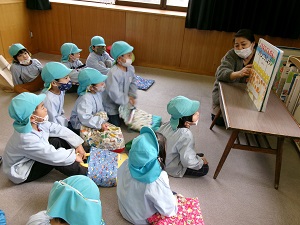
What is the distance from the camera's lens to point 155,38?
4.10 m

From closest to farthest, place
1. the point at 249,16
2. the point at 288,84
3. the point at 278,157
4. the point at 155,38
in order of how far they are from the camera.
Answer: the point at 278,157, the point at 288,84, the point at 249,16, the point at 155,38

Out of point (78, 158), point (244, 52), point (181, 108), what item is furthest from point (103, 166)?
point (244, 52)

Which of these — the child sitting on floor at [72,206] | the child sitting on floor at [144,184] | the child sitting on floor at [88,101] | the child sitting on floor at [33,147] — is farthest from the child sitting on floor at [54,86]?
the child sitting on floor at [72,206]

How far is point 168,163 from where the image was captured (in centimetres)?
197

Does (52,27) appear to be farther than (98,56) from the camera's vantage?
Yes

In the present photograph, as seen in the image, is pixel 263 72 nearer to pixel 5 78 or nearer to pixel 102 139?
pixel 102 139

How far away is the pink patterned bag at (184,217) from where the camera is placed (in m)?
1.48

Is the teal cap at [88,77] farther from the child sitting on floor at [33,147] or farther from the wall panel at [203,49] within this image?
the wall panel at [203,49]

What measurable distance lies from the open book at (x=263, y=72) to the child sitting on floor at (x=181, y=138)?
1.56 feet

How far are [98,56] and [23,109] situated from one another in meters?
2.13

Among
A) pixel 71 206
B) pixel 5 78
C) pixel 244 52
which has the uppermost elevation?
pixel 244 52

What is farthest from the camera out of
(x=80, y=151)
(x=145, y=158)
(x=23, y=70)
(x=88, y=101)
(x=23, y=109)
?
(x=23, y=70)

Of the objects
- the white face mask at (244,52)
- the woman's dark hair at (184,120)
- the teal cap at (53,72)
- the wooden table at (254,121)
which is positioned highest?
the white face mask at (244,52)

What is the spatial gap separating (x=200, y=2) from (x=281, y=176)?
2.71 metres
